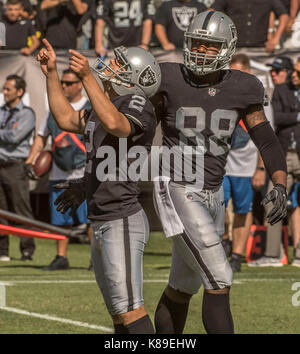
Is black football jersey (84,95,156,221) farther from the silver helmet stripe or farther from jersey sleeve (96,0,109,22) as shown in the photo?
jersey sleeve (96,0,109,22)

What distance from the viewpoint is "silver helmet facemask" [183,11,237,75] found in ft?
16.4

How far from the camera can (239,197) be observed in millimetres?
9352

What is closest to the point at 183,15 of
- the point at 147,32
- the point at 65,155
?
the point at 147,32

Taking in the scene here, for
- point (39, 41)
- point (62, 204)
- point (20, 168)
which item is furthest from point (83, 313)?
point (39, 41)

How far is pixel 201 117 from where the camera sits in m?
5.01

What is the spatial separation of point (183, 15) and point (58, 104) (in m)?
7.00

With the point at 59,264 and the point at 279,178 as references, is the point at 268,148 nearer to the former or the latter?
the point at 279,178

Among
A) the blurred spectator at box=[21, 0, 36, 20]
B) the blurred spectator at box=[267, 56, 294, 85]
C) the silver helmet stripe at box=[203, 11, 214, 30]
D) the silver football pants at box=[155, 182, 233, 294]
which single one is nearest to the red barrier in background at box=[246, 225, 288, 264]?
the blurred spectator at box=[267, 56, 294, 85]

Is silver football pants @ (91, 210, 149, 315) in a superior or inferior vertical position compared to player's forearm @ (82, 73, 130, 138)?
inferior

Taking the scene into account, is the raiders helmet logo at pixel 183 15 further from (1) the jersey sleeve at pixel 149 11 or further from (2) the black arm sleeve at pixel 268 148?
(2) the black arm sleeve at pixel 268 148

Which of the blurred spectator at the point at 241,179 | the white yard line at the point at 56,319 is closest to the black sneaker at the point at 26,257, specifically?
the blurred spectator at the point at 241,179

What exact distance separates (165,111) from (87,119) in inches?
20.5

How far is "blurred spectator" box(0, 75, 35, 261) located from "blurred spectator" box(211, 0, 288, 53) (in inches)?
113
